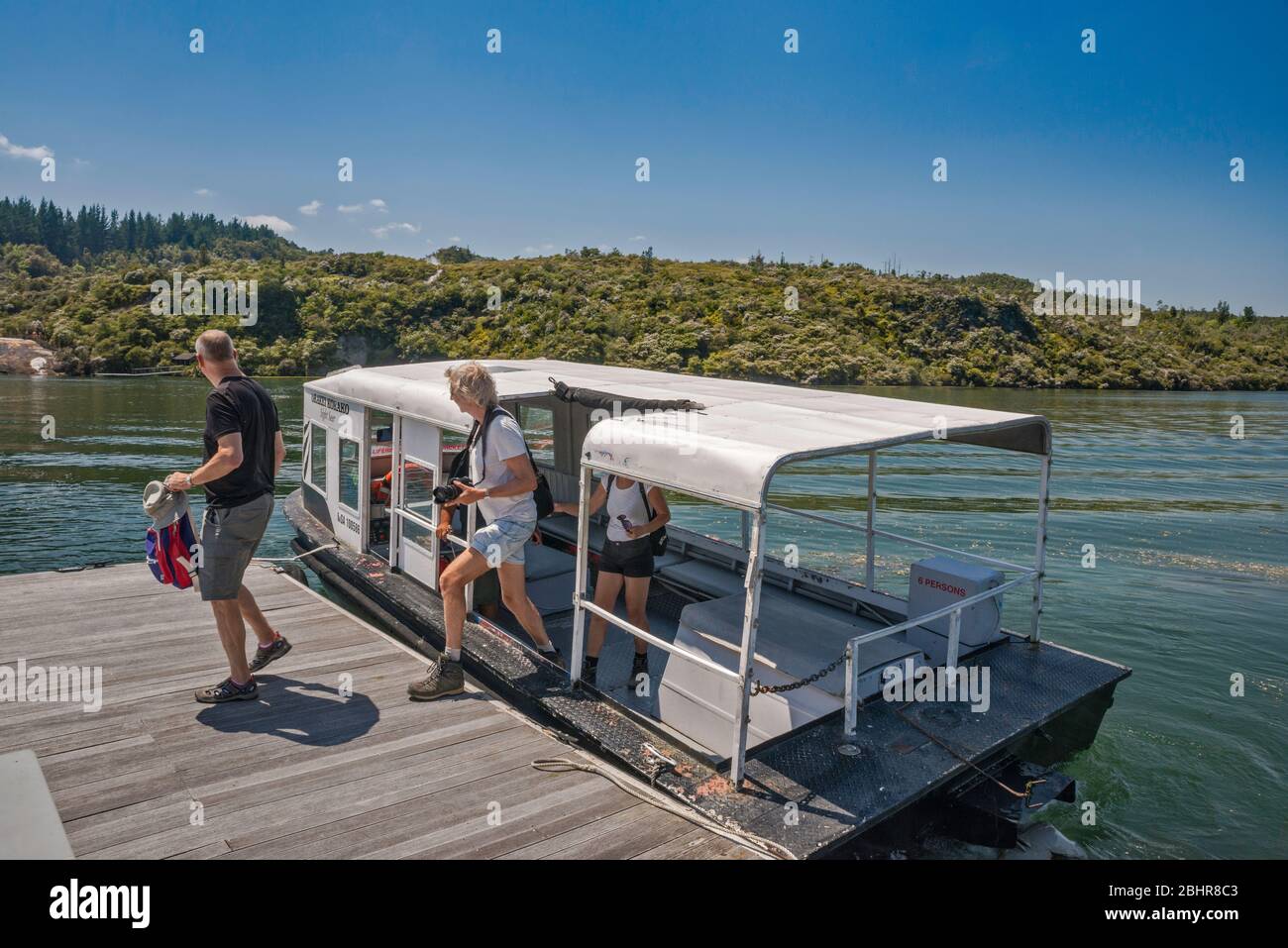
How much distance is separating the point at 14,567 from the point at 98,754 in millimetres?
13648

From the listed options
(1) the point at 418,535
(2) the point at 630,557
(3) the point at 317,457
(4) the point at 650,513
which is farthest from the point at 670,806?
(3) the point at 317,457

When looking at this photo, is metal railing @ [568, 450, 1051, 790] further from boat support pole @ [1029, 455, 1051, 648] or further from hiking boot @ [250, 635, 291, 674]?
hiking boot @ [250, 635, 291, 674]

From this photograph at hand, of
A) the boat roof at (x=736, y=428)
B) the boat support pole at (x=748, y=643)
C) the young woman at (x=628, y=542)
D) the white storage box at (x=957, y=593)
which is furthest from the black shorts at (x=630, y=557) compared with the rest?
the white storage box at (x=957, y=593)

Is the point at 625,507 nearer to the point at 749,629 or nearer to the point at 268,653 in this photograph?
the point at 749,629

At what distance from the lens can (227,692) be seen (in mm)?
5875

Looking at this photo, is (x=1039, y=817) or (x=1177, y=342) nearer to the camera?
(x=1039, y=817)

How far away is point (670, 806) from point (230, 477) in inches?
130

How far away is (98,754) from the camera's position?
515 centimetres

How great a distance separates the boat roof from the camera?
4.75 meters

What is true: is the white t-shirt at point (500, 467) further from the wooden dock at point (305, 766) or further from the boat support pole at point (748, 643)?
the boat support pole at point (748, 643)

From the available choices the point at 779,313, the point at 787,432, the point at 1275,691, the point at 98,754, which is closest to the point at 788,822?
the point at 787,432

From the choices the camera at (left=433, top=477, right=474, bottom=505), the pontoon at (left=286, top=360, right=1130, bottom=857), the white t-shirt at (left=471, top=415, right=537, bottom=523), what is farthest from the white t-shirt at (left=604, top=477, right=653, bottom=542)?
the camera at (left=433, top=477, right=474, bottom=505)

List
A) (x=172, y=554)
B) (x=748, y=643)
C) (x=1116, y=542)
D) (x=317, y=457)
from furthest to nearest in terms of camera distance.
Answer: (x=1116, y=542) < (x=317, y=457) < (x=172, y=554) < (x=748, y=643)

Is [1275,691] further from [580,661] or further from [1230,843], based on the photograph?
[580,661]
